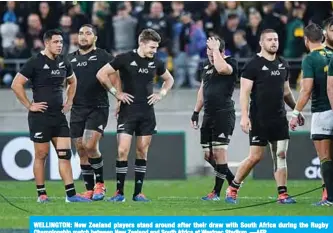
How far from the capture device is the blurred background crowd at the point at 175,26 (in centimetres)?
2461

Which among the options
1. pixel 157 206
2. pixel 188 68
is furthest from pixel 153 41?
pixel 188 68

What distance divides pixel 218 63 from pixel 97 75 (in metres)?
1.76

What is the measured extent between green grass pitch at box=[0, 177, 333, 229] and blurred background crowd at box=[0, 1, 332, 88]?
338cm

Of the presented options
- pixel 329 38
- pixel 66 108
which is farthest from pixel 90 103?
pixel 329 38

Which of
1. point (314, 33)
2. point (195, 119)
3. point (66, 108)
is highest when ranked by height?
point (314, 33)

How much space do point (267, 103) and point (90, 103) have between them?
8.99ft

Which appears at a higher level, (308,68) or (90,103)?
(308,68)

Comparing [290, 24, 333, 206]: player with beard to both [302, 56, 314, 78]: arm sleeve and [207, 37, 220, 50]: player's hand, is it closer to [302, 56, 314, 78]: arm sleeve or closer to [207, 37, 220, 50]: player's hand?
[302, 56, 314, 78]: arm sleeve

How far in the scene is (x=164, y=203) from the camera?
17203 mm

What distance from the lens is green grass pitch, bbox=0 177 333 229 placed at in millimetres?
15578

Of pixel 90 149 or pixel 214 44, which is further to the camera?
pixel 90 149

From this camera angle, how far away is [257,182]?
72.7 feet

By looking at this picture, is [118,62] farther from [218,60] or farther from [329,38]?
[329,38]

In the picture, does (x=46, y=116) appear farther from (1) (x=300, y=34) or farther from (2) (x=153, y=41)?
(1) (x=300, y=34)
